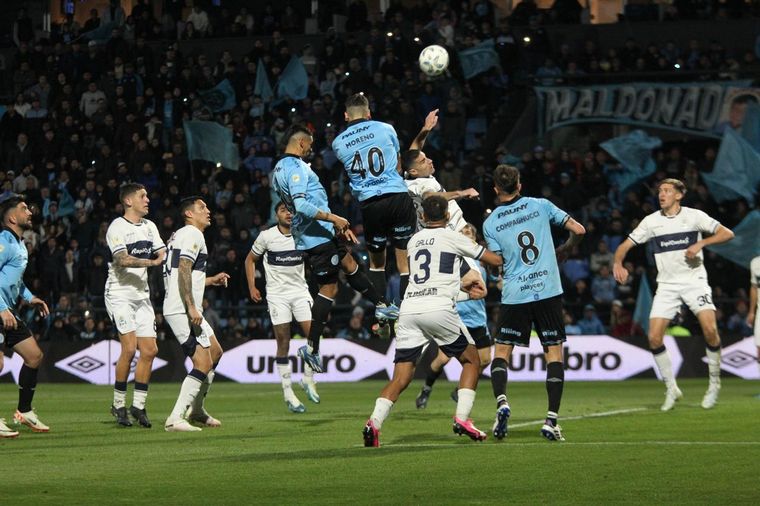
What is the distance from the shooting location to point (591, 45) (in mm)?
29609

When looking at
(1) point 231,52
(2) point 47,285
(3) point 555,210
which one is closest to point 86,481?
(3) point 555,210

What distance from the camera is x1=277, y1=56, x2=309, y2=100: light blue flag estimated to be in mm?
31016

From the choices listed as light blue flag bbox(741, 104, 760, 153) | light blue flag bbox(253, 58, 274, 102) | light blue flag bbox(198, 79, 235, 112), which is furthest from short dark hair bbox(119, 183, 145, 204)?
light blue flag bbox(198, 79, 235, 112)

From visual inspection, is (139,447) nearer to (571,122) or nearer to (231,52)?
(571,122)

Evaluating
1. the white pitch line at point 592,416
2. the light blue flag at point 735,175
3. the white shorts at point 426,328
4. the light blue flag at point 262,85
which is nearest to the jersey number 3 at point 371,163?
the white shorts at point 426,328

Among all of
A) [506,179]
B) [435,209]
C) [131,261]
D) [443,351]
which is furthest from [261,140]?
[443,351]

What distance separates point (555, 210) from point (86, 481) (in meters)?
4.93

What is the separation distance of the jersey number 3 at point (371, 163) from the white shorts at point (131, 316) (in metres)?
3.27

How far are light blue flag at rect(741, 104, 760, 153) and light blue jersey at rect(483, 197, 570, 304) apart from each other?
16804 millimetres

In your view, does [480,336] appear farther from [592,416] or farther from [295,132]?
[295,132]

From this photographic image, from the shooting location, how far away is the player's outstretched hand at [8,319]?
1299 cm

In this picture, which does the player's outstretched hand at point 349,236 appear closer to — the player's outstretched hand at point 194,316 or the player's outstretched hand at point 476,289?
the player's outstretched hand at point 194,316

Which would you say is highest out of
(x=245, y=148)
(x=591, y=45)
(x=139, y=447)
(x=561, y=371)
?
(x=591, y=45)

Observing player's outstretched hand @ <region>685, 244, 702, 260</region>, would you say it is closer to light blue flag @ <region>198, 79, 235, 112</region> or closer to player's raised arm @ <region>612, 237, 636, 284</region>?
player's raised arm @ <region>612, 237, 636, 284</region>
